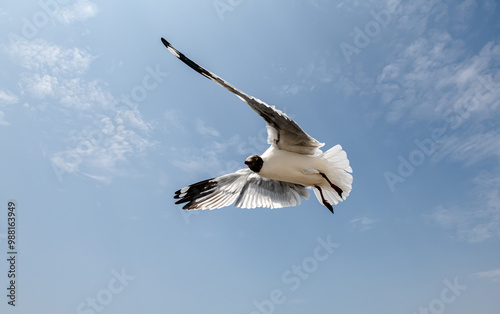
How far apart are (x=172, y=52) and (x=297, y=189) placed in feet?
7.00

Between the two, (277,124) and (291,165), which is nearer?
(277,124)

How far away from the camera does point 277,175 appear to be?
12.3ft

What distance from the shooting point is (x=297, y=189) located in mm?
4355

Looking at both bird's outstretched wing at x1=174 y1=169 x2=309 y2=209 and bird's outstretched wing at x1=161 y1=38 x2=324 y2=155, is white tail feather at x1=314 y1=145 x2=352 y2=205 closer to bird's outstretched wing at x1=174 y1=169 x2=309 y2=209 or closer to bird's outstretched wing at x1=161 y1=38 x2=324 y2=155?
bird's outstretched wing at x1=161 y1=38 x2=324 y2=155

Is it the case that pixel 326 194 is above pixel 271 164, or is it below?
below

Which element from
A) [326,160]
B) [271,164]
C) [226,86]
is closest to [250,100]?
[226,86]

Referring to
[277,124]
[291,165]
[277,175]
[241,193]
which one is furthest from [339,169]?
[241,193]

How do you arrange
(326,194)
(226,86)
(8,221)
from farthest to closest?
(8,221)
(326,194)
(226,86)

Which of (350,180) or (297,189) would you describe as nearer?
(350,180)

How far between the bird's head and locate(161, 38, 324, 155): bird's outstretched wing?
0.23 metres

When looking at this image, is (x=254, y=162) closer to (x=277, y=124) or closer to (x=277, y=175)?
(x=277, y=175)

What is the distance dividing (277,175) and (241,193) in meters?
0.75

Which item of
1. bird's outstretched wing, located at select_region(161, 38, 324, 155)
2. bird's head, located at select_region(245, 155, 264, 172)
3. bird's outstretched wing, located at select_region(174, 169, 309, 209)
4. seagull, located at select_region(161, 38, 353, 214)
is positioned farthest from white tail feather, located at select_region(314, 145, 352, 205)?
bird's head, located at select_region(245, 155, 264, 172)

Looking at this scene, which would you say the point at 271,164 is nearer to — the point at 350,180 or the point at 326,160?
the point at 326,160
